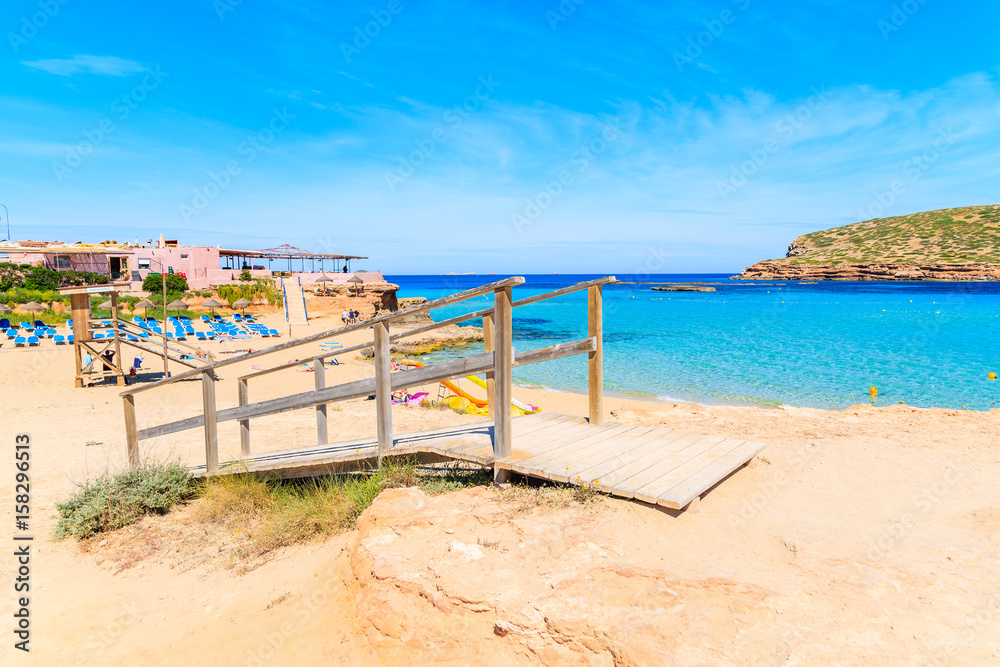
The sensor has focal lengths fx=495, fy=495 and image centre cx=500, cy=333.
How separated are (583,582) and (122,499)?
4520mm

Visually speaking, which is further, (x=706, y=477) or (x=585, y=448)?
(x=585, y=448)

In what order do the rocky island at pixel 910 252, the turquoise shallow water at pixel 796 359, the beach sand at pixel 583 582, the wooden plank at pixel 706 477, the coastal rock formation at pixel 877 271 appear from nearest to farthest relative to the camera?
the beach sand at pixel 583 582
the wooden plank at pixel 706 477
the turquoise shallow water at pixel 796 359
the coastal rock formation at pixel 877 271
the rocky island at pixel 910 252

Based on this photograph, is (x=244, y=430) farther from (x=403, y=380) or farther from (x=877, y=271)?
(x=877, y=271)

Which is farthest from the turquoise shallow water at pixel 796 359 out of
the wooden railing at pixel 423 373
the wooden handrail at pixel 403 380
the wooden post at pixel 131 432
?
the wooden post at pixel 131 432

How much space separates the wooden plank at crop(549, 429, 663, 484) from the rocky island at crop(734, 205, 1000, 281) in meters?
77.4

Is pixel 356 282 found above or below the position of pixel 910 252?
below

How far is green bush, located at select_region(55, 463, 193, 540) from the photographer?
446 centimetres

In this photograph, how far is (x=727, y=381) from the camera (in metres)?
14.3

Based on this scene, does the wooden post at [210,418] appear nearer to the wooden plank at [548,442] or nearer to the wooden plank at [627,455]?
the wooden plank at [548,442]

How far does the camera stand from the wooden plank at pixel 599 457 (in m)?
3.51

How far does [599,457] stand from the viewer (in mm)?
3977

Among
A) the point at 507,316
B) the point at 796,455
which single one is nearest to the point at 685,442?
the point at 796,455

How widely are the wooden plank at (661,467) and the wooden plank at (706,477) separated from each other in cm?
17

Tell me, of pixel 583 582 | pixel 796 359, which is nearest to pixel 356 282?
pixel 796 359
